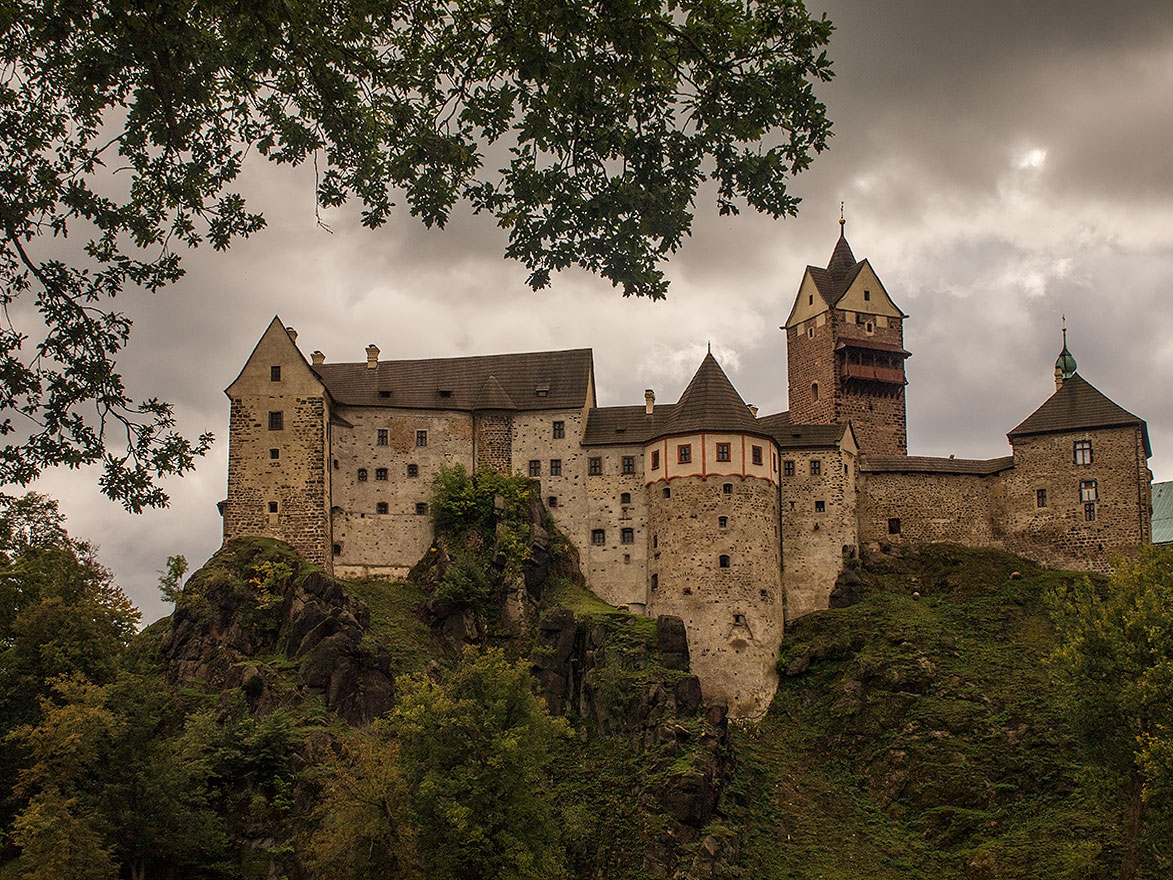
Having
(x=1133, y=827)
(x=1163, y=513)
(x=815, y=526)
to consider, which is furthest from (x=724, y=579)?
(x=1163, y=513)

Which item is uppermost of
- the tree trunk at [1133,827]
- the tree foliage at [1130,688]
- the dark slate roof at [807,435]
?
the dark slate roof at [807,435]

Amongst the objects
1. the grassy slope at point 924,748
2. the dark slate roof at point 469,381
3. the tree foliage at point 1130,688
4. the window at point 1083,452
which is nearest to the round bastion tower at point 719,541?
the grassy slope at point 924,748

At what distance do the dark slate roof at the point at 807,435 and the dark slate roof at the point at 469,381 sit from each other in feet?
30.8

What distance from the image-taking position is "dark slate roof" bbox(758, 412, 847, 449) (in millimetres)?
57062

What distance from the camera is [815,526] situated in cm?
5566

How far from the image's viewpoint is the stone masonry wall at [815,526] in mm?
54719

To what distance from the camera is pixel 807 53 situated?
41.3 feet

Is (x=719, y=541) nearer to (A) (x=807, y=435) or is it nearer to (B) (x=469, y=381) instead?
(A) (x=807, y=435)

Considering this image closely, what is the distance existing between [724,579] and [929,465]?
46.1ft

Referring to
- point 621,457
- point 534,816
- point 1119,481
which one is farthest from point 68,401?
point 1119,481

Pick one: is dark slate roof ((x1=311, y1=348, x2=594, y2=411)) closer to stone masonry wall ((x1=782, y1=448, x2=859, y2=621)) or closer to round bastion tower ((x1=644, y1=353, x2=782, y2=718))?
round bastion tower ((x1=644, y1=353, x2=782, y2=718))

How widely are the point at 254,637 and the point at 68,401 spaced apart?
35734 mm

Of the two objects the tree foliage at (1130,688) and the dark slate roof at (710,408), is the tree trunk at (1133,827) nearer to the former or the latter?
the tree foliage at (1130,688)

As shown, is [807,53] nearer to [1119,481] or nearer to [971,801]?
[971,801]
